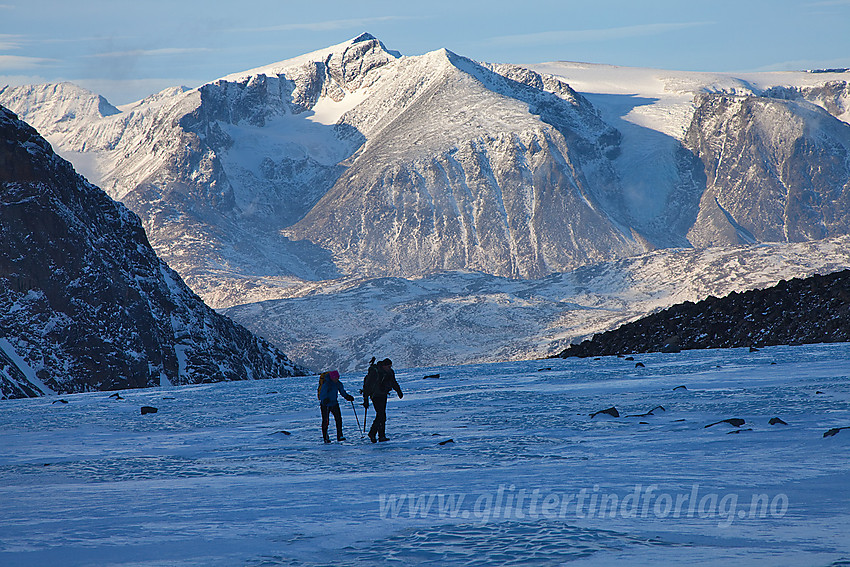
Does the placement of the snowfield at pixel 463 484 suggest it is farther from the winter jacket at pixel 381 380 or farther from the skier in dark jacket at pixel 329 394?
the winter jacket at pixel 381 380

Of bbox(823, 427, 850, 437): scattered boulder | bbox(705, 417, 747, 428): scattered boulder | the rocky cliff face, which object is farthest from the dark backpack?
the rocky cliff face

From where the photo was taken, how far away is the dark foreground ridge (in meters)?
57.4

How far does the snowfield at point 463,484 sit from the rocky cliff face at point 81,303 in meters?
51.3

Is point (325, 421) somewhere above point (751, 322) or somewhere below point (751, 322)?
above

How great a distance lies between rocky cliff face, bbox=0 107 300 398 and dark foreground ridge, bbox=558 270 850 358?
40.2 metres

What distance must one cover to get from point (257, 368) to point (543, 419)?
3064 inches

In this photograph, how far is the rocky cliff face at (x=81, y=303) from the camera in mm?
81438

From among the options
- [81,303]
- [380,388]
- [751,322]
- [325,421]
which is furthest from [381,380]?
[81,303]

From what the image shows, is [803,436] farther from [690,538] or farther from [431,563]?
[431,563]

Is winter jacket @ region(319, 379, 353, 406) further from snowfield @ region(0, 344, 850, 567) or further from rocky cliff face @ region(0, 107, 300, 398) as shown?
rocky cliff face @ region(0, 107, 300, 398)

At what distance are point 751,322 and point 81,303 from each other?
58.4m

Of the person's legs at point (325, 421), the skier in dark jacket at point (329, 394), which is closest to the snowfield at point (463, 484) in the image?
the person's legs at point (325, 421)

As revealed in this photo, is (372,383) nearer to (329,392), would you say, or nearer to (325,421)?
(329,392)

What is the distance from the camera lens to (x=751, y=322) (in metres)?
61.7
